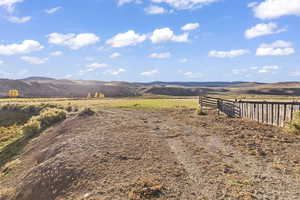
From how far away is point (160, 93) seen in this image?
7515 inches

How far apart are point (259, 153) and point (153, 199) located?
6.93 m

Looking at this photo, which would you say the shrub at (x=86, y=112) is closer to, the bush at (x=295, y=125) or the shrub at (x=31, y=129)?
the shrub at (x=31, y=129)

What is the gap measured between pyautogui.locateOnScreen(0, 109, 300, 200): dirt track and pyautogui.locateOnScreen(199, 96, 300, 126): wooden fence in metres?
1.50

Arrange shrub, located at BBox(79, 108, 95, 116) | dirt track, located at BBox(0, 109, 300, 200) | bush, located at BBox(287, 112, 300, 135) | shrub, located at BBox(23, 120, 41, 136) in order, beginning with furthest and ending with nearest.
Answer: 1. shrub, located at BBox(79, 108, 95, 116)
2. shrub, located at BBox(23, 120, 41, 136)
3. bush, located at BBox(287, 112, 300, 135)
4. dirt track, located at BBox(0, 109, 300, 200)

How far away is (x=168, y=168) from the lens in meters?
11.5

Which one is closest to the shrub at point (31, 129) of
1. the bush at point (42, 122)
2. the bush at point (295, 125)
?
the bush at point (42, 122)

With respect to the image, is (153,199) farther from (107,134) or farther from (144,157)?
(107,134)

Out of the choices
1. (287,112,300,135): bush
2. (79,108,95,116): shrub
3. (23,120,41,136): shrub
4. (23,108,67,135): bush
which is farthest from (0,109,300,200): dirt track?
(79,108,95,116): shrub

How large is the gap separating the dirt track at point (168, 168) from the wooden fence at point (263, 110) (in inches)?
59.1

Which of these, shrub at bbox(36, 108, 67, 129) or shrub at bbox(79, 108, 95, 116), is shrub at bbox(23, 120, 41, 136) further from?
shrub at bbox(79, 108, 95, 116)

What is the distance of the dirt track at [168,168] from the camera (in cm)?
935

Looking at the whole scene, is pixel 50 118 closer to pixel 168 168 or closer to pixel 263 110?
pixel 263 110

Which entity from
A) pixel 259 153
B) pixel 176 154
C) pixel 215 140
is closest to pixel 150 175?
pixel 176 154

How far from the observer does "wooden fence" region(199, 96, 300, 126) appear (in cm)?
1922
